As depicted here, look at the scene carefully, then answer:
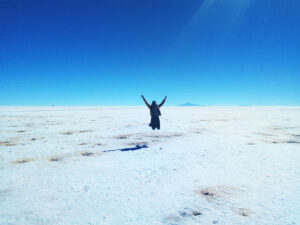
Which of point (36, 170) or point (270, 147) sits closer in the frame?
point (36, 170)

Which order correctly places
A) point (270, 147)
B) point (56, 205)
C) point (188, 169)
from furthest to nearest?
point (270, 147) < point (188, 169) < point (56, 205)

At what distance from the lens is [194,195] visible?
4098mm

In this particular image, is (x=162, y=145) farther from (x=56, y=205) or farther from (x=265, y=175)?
(x=56, y=205)

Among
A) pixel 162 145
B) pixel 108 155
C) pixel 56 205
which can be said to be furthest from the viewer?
pixel 162 145

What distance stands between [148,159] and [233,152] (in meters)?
3.42

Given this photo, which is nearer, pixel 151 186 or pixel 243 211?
pixel 243 211

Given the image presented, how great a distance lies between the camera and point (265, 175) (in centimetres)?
508

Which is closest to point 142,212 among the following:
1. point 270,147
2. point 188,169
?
point 188,169

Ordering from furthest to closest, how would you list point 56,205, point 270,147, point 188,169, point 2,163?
point 270,147 < point 2,163 < point 188,169 < point 56,205

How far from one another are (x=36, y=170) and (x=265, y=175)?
659 cm

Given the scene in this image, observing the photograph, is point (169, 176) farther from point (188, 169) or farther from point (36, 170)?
point (36, 170)

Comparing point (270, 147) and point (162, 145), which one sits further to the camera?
point (162, 145)

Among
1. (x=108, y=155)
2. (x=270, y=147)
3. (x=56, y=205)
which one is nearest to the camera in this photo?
(x=56, y=205)

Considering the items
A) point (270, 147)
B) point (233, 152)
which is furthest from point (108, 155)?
point (270, 147)
